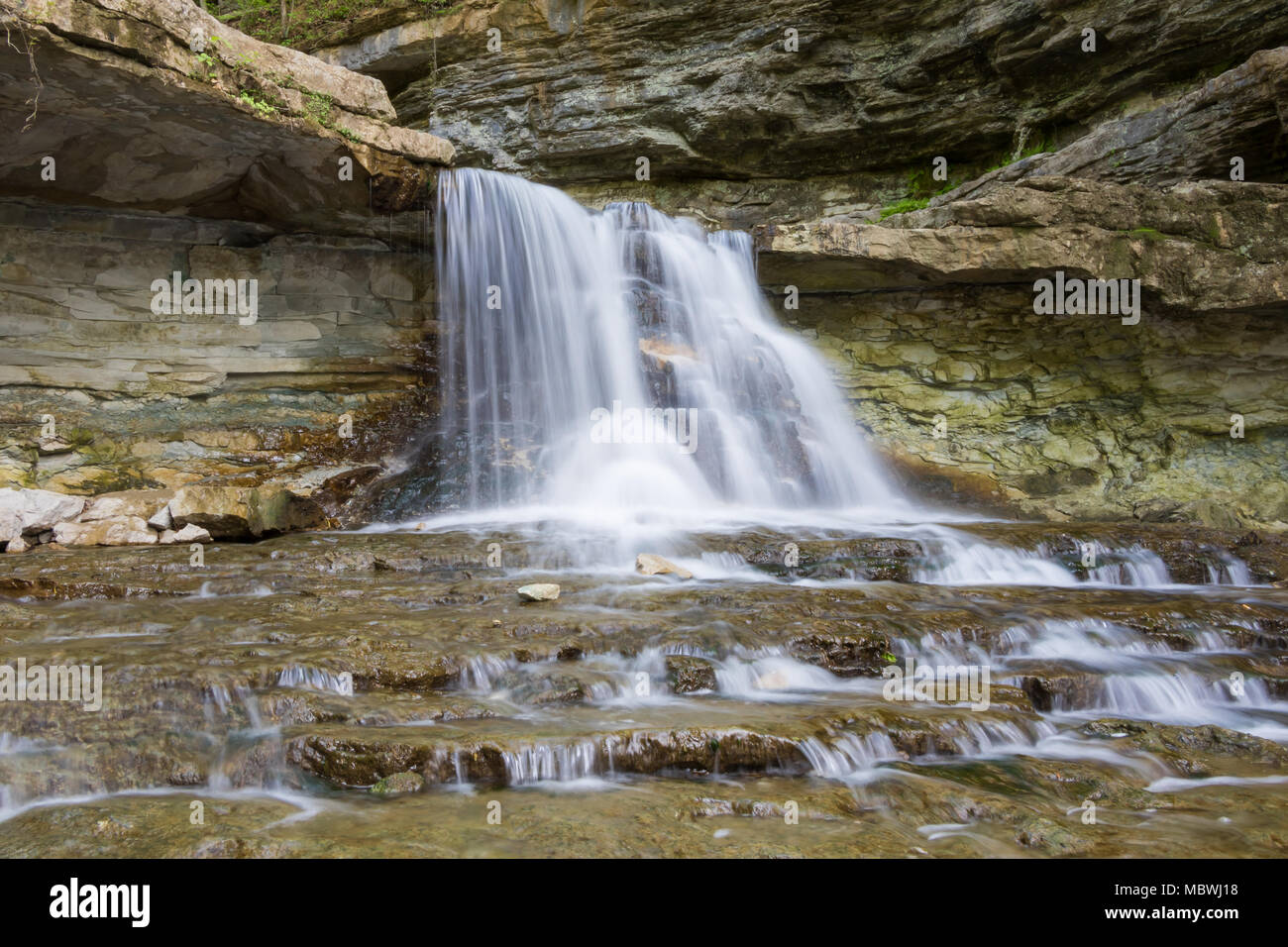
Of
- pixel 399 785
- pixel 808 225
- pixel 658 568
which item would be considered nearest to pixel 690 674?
pixel 399 785

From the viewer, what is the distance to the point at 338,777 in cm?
365

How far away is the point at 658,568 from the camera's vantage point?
696 centimetres

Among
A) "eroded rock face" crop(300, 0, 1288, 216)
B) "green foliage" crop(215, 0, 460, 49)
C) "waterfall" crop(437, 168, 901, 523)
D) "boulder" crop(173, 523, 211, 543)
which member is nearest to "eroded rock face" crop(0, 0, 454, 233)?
"waterfall" crop(437, 168, 901, 523)

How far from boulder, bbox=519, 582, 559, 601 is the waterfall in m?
4.21

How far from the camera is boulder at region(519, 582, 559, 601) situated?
19.7ft

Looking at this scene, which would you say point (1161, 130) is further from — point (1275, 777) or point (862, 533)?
point (1275, 777)

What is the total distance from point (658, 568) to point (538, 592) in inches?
51.1

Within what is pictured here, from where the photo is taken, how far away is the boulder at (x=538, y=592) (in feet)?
19.7

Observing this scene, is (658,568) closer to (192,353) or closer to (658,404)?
(658,404)

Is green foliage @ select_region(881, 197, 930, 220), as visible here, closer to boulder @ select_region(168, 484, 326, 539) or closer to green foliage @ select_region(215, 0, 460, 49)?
green foliage @ select_region(215, 0, 460, 49)

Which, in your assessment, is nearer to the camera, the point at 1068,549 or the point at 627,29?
the point at 1068,549

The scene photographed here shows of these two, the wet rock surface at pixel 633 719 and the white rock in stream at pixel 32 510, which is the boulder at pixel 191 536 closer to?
the white rock in stream at pixel 32 510
